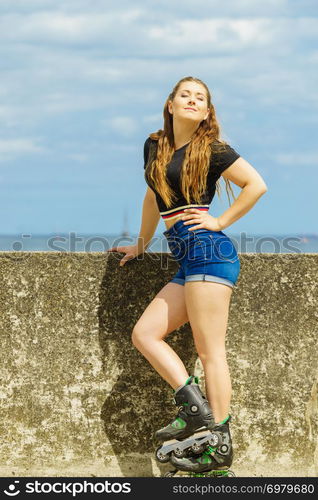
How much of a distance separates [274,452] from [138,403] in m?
0.88

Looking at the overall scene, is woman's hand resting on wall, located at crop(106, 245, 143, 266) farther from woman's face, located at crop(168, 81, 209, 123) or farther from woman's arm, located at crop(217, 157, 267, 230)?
woman's face, located at crop(168, 81, 209, 123)

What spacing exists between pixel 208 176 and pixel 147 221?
0.59m

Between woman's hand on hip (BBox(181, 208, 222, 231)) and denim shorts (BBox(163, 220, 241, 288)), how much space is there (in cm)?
2

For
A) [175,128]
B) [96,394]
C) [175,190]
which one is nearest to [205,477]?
[96,394]

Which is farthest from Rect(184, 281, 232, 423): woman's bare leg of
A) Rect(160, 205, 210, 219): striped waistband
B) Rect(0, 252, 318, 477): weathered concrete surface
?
Rect(0, 252, 318, 477): weathered concrete surface

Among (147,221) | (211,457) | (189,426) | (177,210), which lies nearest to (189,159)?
(177,210)

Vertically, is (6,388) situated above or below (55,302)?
below

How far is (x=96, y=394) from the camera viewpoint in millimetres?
4523

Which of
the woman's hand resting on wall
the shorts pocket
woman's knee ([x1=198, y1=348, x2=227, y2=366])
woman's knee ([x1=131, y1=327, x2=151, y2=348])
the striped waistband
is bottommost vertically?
woman's knee ([x1=198, y1=348, x2=227, y2=366])

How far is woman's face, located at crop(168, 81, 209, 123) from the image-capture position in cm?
401

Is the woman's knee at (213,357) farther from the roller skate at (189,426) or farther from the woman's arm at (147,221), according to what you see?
the woman's arm at (147,221)

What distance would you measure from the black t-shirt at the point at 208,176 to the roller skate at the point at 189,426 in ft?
2.98

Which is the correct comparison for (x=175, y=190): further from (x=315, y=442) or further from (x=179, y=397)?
(x=315, y=442)
